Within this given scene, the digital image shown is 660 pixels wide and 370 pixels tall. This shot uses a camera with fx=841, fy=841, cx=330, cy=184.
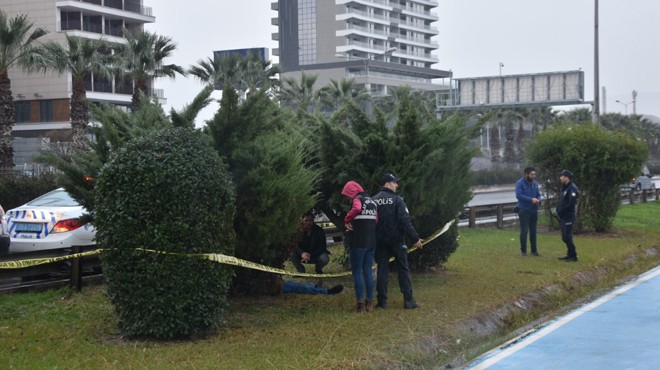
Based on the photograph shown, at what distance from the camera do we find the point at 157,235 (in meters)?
8.53

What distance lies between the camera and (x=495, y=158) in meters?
80.2

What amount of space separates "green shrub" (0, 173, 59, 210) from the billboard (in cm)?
2823

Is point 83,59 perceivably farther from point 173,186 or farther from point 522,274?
point 173,186

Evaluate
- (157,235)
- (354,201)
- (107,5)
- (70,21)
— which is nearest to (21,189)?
(354,201)

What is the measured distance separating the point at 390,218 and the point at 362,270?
0.78 meters

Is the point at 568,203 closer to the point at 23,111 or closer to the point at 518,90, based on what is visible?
the point at 518,90

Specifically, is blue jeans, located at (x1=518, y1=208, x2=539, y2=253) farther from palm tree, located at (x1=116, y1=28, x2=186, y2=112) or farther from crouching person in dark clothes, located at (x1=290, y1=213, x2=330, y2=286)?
palm tree, located at (x1=116, y1=28, x2=186, y2=112)

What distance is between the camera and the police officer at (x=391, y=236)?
1108 cm

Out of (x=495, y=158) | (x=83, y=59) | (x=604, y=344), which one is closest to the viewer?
(x=604, y=344)

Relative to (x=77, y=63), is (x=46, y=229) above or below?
below

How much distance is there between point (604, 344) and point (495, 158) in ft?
235

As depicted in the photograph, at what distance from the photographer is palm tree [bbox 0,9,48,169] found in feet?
121

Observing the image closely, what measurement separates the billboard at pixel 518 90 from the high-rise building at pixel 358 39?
55.6 m

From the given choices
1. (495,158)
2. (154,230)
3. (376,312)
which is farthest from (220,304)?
(495,158)
